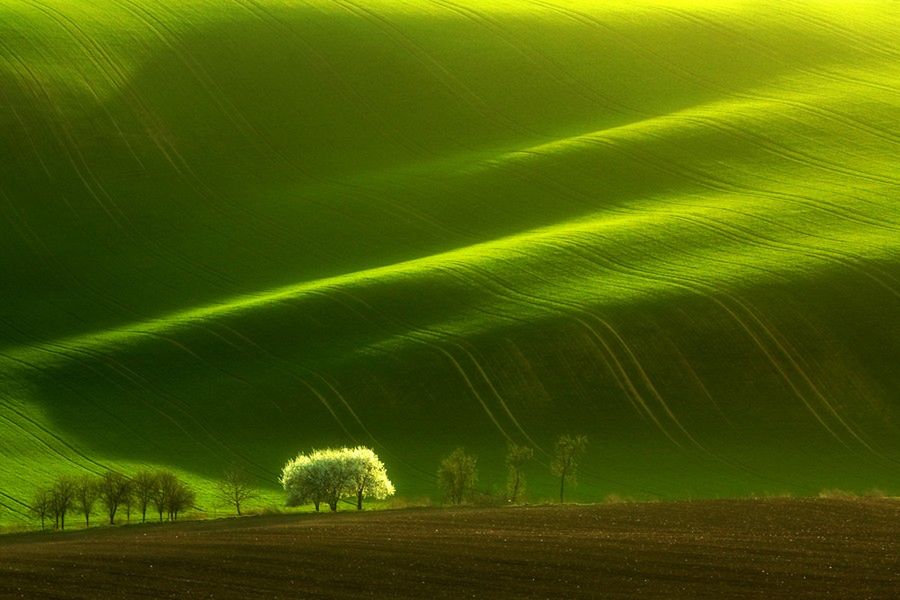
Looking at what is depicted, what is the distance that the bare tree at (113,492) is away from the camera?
3734 cm

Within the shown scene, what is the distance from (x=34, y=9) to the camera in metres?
84.0

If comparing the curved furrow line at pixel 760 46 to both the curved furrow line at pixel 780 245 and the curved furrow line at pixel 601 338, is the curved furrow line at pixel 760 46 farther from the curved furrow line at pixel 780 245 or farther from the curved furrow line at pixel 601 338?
the curved furrow line at pixel 601 338

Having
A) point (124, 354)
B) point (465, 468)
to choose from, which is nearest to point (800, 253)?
point (465, 468)

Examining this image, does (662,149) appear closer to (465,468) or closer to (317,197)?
(317,197)

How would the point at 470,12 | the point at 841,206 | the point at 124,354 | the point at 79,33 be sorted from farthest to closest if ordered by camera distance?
the point at 470,12 < the point at 79,33 < the point at 841,206 < the point at 124,354

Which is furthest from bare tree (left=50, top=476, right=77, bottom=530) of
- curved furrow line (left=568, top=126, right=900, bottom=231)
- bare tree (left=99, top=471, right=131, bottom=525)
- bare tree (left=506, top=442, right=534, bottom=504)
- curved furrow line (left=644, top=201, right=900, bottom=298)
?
curved furrow line (left=568, top=126, right=900, bottom=231)

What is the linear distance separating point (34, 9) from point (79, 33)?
17.9ft

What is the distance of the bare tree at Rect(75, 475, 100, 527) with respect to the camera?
37125 mm

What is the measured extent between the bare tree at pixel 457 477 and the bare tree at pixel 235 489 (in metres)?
5.47

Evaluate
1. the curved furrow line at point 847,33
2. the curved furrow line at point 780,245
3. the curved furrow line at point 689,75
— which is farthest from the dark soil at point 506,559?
the curved furrow line at point 847,33

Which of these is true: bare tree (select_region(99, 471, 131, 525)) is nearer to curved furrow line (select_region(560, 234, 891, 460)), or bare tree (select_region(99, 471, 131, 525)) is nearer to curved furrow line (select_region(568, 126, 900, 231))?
curved furrow line (select_region(560, 234, 891, 460))

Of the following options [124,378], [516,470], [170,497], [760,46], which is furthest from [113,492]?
[760,46]

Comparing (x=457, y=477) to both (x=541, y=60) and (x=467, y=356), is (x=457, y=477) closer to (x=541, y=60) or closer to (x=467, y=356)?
(x=467, y=356)

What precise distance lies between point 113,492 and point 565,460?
486 inches
